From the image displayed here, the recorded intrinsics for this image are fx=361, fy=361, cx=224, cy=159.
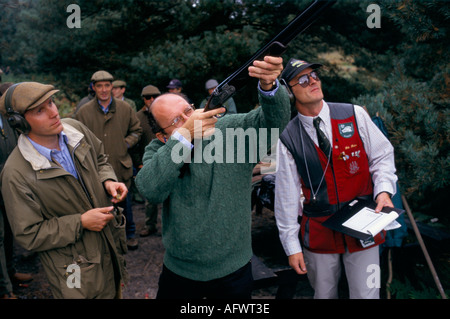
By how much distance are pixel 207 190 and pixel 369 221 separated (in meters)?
1.16

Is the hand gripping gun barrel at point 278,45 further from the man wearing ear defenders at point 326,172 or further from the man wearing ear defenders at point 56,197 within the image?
the man wearing ear defenders at point 56,197

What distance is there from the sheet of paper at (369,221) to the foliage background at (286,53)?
1.07 m

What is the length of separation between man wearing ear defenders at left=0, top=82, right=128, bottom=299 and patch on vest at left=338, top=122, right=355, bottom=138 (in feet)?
5.63

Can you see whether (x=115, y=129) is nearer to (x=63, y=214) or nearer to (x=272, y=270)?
(x=63, y=214)

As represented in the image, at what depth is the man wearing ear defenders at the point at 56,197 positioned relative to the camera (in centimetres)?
236

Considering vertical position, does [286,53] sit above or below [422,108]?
above

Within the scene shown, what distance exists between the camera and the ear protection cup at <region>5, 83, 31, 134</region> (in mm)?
2373

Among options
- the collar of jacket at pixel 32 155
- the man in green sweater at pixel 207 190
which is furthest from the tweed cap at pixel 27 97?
the man in green sweater at pixel 207 190

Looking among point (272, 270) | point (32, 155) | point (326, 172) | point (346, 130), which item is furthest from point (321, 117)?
point (32, 155)

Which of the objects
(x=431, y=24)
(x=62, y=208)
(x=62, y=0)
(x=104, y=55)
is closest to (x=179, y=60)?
(x=104, y=55)

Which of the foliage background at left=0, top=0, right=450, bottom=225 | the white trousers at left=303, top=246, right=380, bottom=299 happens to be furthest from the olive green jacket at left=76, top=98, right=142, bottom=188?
the white trousers at left=303, top=246, right=380, bottom=299

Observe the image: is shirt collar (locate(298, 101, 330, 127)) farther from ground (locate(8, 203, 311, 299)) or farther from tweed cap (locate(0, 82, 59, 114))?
tweed cap (locate(0, 82, 59, 114))

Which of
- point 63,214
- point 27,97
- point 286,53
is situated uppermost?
point 286,53

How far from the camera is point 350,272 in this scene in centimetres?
277
